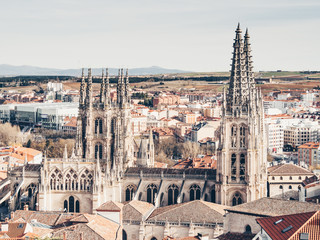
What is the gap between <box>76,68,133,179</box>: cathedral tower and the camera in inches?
3484

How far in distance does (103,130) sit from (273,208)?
29466 millimetres

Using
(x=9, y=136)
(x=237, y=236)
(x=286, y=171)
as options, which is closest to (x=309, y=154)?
(x=286, y=171)

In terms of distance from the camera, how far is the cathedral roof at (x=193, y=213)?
241 feet

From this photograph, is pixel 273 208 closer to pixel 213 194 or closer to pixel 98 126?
pixel 213 194

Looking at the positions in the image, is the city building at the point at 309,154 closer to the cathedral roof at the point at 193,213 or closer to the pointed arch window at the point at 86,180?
the pointed arch window at the point at 86,180

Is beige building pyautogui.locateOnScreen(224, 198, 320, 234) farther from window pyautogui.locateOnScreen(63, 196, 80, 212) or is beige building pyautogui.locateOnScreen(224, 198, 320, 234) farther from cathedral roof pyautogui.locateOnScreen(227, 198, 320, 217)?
window pyautogui.locateOnScreen(63, 196, 80, 212)

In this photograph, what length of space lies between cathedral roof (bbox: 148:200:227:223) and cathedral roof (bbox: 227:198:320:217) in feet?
21.3

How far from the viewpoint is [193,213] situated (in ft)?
245

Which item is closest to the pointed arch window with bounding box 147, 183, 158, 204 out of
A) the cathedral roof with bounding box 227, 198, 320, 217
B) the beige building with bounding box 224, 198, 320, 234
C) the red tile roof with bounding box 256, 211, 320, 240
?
the beige building with bounding box 224, 198, 320, 234

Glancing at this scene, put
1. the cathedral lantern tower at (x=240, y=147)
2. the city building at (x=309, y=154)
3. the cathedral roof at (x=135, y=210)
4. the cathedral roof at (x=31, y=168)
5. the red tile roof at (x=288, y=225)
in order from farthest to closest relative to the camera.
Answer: the city building at (x=309, y=154), the cathedral roof at (x=31, y=168), the cathedral lantern tower at (x=240, y=147), the cathedral roof at (x=135, y=210), the red tile roof at (x=288, y=225)

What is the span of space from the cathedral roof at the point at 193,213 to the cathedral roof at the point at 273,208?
21.3 ft

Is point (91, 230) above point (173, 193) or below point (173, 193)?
above

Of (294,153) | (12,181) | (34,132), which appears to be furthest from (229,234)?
(34,132)

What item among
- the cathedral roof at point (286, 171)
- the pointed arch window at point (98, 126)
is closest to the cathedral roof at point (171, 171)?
the pointed arch window at point (98, 126)
